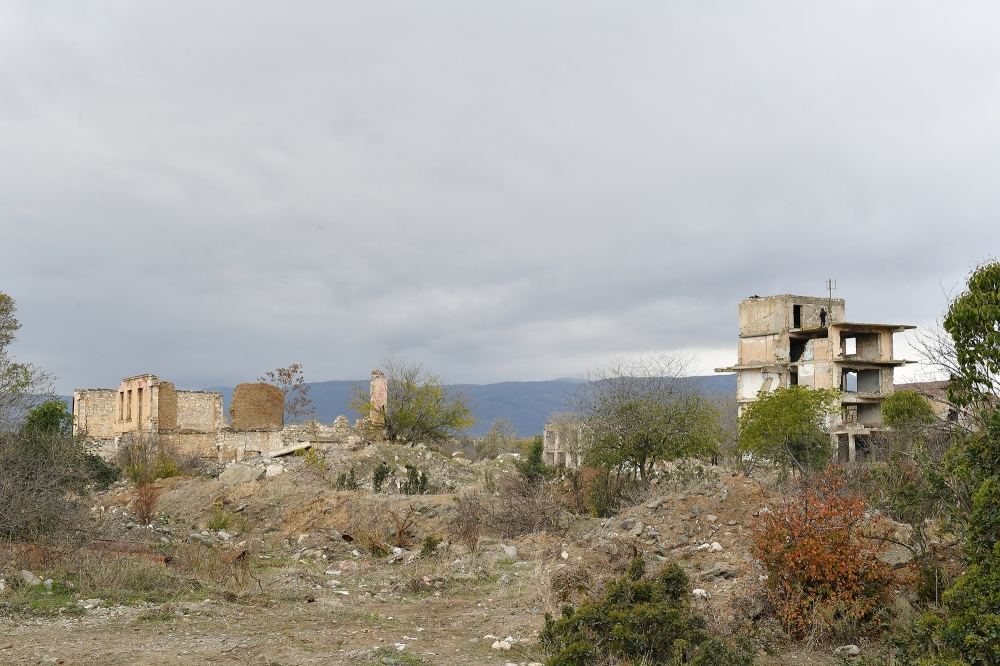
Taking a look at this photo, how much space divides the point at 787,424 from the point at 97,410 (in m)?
31.5

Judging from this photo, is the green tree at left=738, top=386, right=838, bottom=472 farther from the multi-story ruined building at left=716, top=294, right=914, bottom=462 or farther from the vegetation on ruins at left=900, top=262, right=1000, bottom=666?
the vegetation on ruins at left=900, top=262, right=1000, bottom=666

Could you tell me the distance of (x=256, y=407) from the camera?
38.7 metres

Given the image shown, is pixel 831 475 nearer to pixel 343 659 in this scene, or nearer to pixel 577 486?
pixel 343 659

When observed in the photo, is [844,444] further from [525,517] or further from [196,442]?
[525,517]

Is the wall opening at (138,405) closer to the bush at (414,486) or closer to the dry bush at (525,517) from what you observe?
the bush at (414,486)

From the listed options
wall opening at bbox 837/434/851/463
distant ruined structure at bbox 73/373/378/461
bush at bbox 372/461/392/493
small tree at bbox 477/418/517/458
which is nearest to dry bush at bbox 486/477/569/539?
bush at bbox 372/461/392/493

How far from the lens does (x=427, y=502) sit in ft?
67.3

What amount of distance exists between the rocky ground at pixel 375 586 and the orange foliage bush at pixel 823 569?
1.10 feet

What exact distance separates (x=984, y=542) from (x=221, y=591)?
8.88 m

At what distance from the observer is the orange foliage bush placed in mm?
8875

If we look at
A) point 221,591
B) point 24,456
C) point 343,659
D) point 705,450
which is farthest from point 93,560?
point 705,450

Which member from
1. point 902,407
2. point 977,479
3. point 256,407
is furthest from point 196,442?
point 977,479

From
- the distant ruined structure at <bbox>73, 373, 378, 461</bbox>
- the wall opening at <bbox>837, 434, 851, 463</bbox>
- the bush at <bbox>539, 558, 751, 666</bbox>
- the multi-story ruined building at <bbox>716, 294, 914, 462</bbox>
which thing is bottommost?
the wall opening at <bbox>837, 434, 851, 463</bbox>

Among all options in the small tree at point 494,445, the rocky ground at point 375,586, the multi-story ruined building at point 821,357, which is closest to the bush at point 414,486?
the rocky ground at point 375,586
